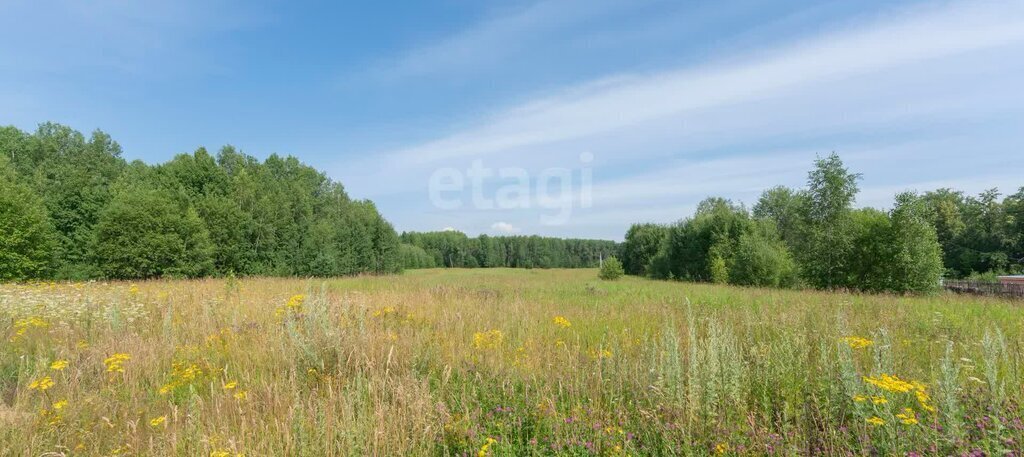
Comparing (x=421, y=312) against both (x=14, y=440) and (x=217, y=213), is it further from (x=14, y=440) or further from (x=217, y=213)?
(x=217, y=213)

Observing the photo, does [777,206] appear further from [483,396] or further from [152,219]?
[152,219]

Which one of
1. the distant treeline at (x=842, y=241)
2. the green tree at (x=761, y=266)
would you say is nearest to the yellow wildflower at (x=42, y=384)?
the distant treeline at (x=842, y=241)

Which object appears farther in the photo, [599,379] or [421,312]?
[421,312]

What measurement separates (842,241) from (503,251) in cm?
8882

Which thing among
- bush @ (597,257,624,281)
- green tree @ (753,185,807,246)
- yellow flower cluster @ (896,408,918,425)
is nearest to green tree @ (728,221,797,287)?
bush @ (597,257,624,281)

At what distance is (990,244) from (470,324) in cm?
6909

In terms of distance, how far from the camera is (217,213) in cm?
3098

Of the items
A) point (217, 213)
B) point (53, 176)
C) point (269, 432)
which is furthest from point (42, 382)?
point (53, 176)

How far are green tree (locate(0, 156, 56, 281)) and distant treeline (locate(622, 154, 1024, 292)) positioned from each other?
45140mm

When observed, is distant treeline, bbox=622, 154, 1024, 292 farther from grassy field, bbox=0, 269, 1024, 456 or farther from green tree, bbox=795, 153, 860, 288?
grassy field, bbox=0, 269, 1024, 456

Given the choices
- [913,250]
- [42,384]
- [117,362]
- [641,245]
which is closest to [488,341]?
[117,362]

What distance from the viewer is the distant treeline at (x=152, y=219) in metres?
25.8

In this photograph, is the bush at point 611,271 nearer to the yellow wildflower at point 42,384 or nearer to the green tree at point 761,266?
the green tree at point 761,266

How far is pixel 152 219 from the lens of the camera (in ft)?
88.3
